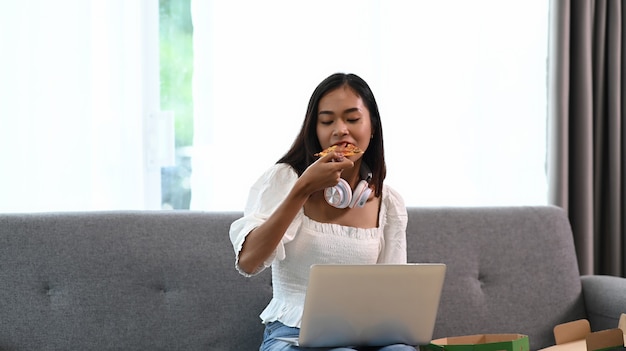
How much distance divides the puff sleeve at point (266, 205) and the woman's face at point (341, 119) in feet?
0.45

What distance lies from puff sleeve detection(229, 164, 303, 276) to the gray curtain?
168 cm

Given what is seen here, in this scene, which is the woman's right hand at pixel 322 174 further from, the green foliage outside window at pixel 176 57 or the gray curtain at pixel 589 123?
the gray curtain at pixel 589 123

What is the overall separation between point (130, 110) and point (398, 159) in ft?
3.62

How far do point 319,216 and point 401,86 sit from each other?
54.1 inches

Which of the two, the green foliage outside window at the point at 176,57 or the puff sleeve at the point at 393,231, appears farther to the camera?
the green foliage outside window at the point at 176,57

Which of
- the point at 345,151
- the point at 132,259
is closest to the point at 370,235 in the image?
the point at 345,151

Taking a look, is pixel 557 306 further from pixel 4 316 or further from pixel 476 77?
pixel 4 316

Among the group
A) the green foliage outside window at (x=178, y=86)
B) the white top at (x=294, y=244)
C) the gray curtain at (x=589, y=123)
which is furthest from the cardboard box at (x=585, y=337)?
the green foliage outside window at (x=178, y=86)

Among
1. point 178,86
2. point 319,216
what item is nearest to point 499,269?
point 319,216

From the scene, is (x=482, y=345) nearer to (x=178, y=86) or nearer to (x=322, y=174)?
(x=322, y=174)

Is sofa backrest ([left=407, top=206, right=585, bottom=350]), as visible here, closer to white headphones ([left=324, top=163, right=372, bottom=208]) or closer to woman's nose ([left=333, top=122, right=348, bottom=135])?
white headphones ([left=324, top=163, right=372, bottom=208])

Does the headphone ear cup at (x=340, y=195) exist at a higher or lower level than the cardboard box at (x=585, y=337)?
higher

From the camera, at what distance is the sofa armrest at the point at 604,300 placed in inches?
108

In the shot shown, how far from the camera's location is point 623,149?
3656 mm
